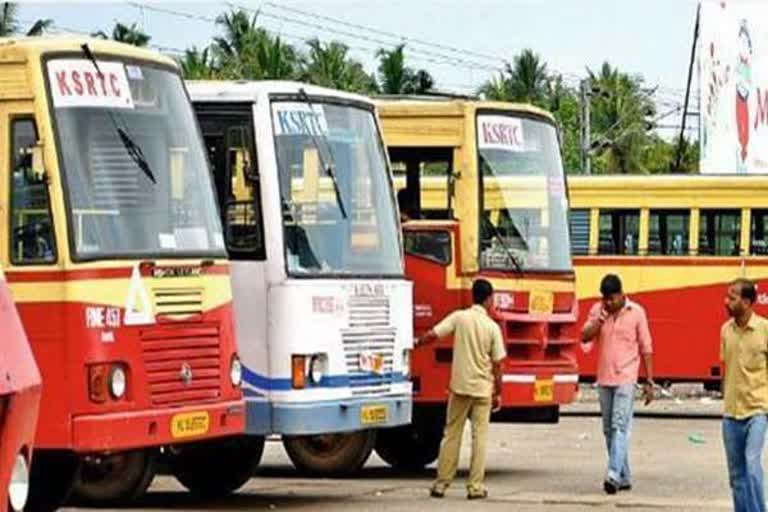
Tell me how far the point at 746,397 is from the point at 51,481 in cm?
453

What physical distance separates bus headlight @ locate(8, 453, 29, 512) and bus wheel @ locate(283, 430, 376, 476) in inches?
474

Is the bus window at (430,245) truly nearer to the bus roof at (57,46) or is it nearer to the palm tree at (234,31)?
the bus roof at (57,46)

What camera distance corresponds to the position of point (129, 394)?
14203 mm

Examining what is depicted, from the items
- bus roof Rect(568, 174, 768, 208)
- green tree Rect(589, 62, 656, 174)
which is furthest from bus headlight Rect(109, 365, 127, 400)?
green tree Rect(589, 62, 656, 174)

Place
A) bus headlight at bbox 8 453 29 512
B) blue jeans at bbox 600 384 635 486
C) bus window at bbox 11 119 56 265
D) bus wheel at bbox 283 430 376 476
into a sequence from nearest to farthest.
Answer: bus headlight at bbox 8 453 29 512 < bus window at bbox 11 119 56 265 < blue jeans at bbox 600 384 635 486 < bus wheel at bbox 283 430 376 476

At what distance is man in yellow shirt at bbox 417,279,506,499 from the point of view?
1838 centimetres

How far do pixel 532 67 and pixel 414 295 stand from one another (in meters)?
58.8

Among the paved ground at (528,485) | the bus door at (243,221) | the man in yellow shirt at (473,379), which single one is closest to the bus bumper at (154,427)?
the bus door at (243,221)

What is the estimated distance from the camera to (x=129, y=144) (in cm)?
1474

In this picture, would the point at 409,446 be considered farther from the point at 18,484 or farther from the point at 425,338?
the point at 18,484

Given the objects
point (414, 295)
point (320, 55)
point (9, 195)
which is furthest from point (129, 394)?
point (320, 55)

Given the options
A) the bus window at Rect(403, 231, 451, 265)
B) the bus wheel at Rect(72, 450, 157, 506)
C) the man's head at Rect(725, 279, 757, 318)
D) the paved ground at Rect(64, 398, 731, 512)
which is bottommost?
the paved ground at Rect(64, 398, 731, 512)

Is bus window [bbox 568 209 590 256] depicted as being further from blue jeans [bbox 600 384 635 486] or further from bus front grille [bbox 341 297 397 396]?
bus front grille [bbox 341 297 397 396]

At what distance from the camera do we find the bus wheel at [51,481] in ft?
47.7
